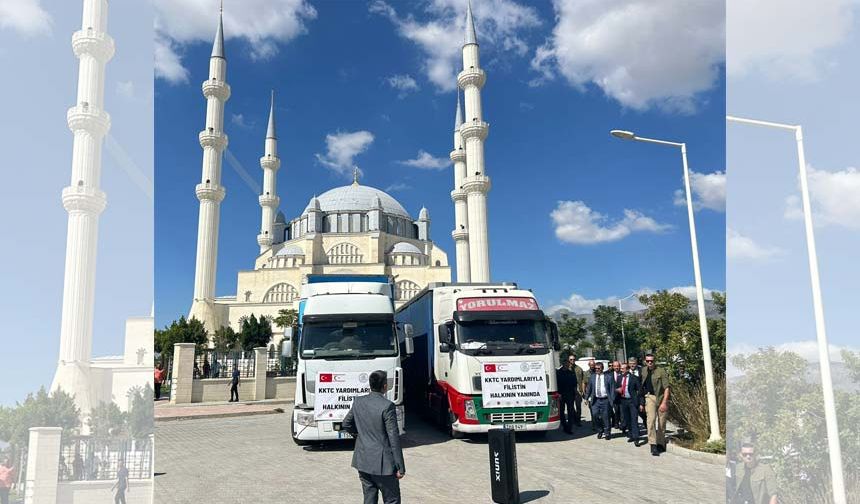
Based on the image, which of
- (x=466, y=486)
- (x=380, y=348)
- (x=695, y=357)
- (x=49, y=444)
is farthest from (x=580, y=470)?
(x=49, y=444)

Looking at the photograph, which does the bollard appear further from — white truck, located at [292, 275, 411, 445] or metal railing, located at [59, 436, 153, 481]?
metal railing, located at [59, 436, 153, 481]

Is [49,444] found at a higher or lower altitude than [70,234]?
lower

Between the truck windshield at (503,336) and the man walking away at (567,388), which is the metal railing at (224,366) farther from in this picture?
the truck windshield at (503,336)

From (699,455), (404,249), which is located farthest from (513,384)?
(404,249)

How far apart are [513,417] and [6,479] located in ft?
24.2

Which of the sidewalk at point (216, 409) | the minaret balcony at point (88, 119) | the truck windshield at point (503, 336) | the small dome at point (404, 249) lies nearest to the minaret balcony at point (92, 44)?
the minaret balcony at point (88, 119)

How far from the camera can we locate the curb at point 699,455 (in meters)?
9.18

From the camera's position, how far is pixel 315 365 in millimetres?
9984

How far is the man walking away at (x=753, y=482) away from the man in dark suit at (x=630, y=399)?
5.45 meters

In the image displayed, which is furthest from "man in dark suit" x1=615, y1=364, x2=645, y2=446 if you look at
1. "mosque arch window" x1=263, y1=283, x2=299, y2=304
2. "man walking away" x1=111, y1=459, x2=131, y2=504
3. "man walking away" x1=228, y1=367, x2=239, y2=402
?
"mosque arch window" x1=263, y1=283, x2=299, y2=304

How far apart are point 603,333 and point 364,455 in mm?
53145

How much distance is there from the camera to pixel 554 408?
10.8m

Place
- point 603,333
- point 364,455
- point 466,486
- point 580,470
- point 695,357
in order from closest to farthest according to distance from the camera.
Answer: point 364,455
point 466,486
point 580,470
point 695,357
point 603,333

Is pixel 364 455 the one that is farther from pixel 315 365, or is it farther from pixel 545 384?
pixel 545 384
